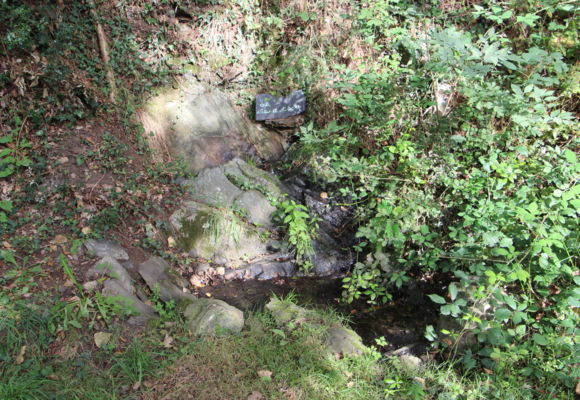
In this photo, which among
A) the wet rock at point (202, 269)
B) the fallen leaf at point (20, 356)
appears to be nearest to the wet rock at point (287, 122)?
the wet rock at point (202, 269)

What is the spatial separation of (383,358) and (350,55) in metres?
4.87

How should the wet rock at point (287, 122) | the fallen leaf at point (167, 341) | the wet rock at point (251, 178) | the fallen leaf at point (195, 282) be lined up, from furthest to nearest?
the wet rock at point (287, 122)
the wet rock at point (251, 178)
the fallen leaf at point (195, 282)
the fallen leaf at point (167, 341)

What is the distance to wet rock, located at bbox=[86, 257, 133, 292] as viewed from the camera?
11.9 ft

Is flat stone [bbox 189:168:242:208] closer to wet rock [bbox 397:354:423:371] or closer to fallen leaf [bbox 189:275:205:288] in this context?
fallen leaf [bbox 189:275:205:288]

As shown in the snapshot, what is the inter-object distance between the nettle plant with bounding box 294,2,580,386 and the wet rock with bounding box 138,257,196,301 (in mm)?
2055

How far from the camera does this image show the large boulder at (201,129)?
5.93 metres

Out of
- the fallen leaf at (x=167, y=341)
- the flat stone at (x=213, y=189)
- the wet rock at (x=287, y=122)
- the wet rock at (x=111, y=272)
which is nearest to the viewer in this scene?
the fallen leaf at (x=167, y=341)

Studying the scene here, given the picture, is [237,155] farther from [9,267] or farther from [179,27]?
[9,267]

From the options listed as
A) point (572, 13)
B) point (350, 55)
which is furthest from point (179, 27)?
point (572, 13)

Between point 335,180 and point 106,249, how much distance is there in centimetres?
294

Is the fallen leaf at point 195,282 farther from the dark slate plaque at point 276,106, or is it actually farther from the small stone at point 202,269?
the dark slate plaque at point 276,106

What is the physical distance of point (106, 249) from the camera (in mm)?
4102

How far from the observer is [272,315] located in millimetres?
3746

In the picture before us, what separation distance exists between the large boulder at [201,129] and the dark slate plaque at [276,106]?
0.35 m
